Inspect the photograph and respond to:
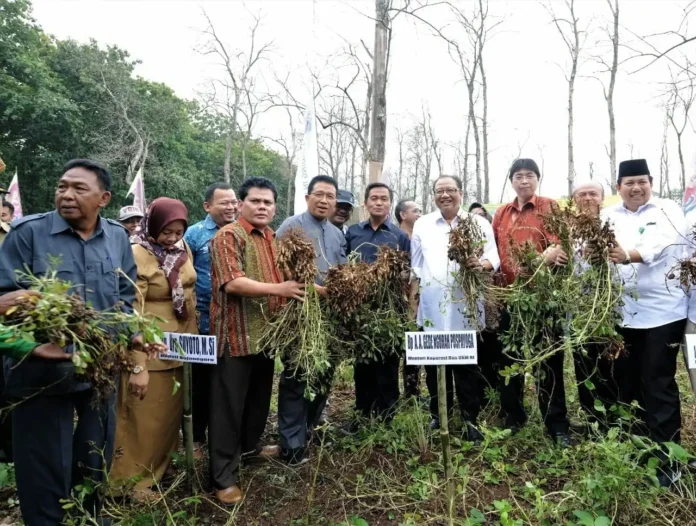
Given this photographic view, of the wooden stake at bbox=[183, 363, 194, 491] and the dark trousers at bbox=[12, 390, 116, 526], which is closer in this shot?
the dark trousers at bbox=[12, 390, 116, 526]

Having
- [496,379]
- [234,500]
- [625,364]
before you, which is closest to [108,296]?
[234,500]

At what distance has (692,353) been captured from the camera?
→ 2551 millimetres

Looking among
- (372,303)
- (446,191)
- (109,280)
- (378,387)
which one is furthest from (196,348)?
(446,191)

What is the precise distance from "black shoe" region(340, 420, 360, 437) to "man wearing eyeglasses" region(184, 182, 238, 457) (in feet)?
3.61

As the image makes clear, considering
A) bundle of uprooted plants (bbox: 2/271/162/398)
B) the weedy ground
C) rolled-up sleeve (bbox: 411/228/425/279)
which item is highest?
rolled-up sleeve (bbox: 411/228/425/279)

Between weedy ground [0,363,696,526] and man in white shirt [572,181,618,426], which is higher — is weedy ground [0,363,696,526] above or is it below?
below

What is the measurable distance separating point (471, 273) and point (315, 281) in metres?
1.04

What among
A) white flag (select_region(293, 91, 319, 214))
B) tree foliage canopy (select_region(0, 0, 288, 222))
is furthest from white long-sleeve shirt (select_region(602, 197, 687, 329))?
tree foliage canopy (select_region(0, 0, 288, 222))

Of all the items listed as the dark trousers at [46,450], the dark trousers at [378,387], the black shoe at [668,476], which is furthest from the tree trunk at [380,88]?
the dark trousers at [46,450]

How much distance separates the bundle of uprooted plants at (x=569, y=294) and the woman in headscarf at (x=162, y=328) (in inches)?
85.4

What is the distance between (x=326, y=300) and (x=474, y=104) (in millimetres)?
22484

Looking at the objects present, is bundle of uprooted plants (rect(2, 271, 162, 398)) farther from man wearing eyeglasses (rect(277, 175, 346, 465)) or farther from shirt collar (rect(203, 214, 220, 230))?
shirt collar (rect(203, 214, 220, 230))

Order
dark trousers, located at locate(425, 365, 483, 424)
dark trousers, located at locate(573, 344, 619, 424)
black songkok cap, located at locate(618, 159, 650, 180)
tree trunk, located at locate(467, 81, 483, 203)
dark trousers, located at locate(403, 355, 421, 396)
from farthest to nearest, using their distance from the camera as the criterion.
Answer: tree trunk, located at locate(467, 81, 483, 203) → dark trousers, located at locate(403, 355, 421, 396) → dark trousers, located at locate(425, 365, 483, 424) → dark trousers, located at locate(573, 344, 619, 424) → black songkok cap, located at locate(618, 159, 650, 180)

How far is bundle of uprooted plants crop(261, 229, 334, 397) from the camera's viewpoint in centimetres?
274
